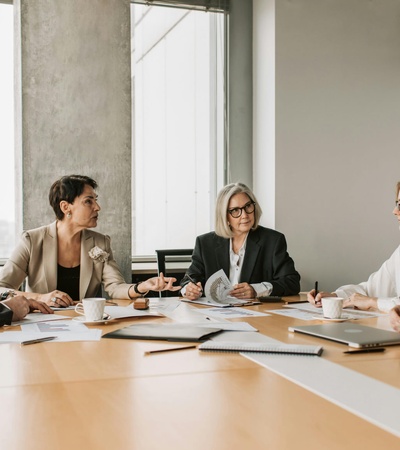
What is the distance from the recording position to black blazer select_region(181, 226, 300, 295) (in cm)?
355

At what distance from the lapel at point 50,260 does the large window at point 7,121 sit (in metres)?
1.09

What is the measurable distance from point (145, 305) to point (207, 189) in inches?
96.9

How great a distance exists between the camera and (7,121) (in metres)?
4.33

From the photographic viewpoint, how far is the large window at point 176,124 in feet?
15.4

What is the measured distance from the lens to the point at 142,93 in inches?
186

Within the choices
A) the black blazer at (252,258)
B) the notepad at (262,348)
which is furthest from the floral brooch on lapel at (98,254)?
the notepad at (262,348)

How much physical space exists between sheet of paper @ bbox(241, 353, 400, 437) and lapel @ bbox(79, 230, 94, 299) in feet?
6.30

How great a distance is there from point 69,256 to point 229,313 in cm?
138

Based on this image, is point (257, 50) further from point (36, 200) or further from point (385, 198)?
point (36, 200)

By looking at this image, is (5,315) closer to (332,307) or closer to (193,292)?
(193,292)

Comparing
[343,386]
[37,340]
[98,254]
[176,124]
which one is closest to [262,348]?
[343,386]

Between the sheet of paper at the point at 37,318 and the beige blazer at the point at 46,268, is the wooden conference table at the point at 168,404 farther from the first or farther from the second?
the beige blazer at the point at 46,268

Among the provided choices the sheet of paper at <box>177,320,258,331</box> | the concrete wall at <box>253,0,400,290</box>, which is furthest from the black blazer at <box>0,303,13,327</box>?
the concrete wall at <box>253,0,400,290</box>

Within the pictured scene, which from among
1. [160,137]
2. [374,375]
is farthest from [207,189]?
[374,375]
